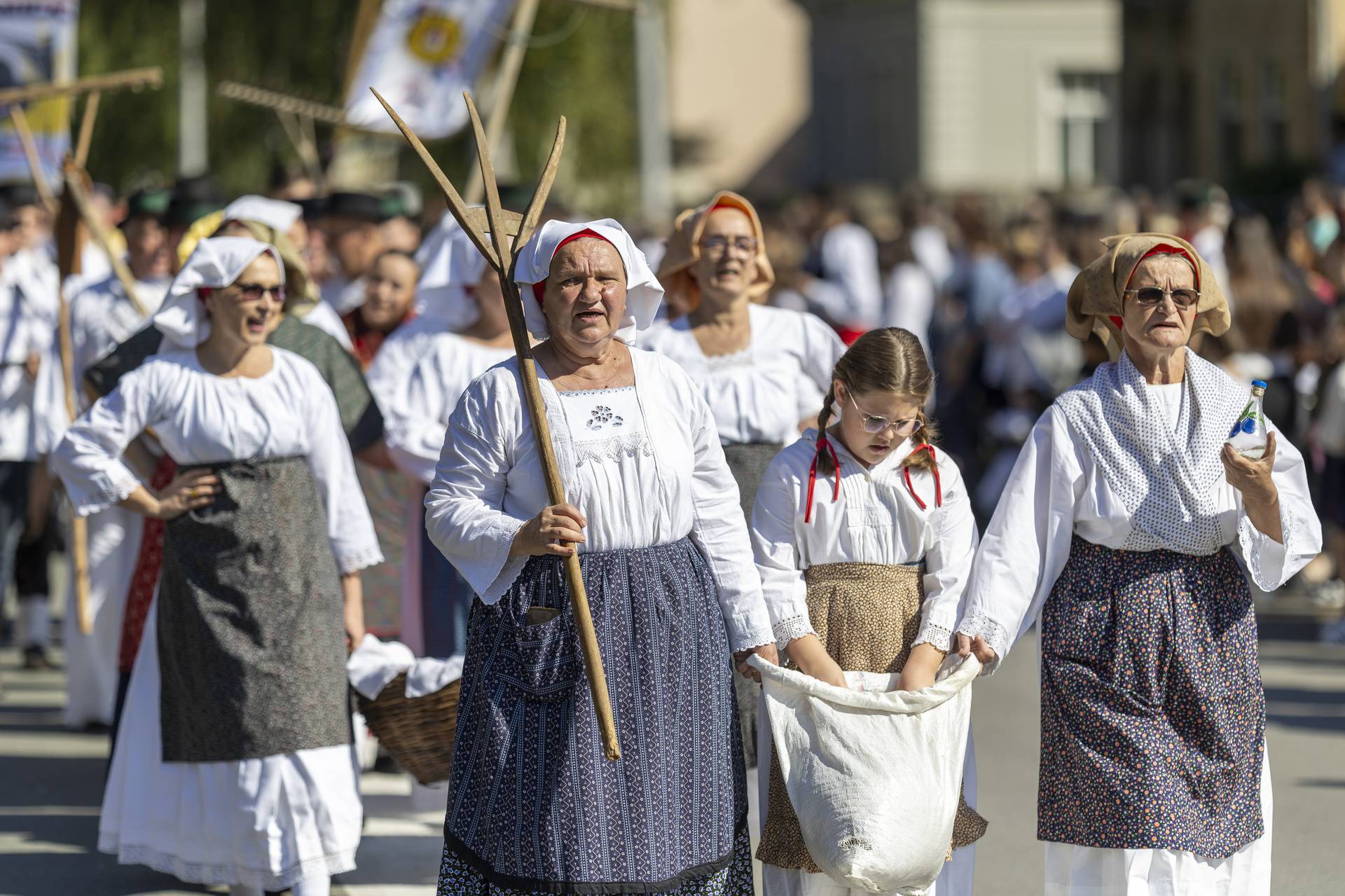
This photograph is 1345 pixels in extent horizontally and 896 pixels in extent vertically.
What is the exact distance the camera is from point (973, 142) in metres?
42.4

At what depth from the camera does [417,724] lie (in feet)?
19.6

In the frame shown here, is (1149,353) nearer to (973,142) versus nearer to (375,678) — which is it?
(375,678)

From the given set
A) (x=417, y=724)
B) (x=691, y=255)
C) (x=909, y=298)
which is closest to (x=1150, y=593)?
(x=691, y=255)

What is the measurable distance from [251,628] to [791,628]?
1.61 meters

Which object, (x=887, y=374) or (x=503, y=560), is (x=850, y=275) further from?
(x=503, y=560)

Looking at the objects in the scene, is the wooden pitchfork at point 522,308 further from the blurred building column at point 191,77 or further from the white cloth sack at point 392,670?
the blurred building column at point 191,77

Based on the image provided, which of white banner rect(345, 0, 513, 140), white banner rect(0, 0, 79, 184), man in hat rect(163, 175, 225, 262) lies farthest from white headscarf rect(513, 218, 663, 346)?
white banner rect(0, 0, 79, 184)

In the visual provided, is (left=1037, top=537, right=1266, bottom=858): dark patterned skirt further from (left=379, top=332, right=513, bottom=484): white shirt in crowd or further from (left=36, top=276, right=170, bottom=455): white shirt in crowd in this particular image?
(left=36, top=276, right=170, bottom=455): white shirt in crowd

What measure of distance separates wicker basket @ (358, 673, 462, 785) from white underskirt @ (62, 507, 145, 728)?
8.21 feet

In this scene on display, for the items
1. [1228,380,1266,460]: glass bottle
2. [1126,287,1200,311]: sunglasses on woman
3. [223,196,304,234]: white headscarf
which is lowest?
[1228,380,1266,460]: glass bottle

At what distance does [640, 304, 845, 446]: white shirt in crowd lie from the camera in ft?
20.7

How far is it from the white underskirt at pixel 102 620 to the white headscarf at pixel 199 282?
8.37 ft

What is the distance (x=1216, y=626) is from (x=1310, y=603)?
6.39 metres

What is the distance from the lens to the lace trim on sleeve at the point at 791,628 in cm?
494
